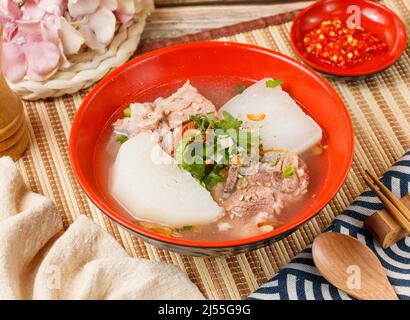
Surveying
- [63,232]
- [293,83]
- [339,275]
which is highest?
[293,83]

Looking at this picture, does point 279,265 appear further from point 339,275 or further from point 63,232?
point 63,232

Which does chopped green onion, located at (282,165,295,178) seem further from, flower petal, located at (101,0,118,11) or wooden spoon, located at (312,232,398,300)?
flower petal, located at (101,0,118,11)

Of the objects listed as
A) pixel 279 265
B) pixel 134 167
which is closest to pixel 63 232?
pixel 134 167

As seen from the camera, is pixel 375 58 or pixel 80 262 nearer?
pixel 80 262

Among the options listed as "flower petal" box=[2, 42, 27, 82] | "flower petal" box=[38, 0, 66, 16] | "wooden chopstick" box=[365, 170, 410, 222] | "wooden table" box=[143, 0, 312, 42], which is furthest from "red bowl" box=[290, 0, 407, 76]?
"flower petal" box=[2, 42, 27, 82]

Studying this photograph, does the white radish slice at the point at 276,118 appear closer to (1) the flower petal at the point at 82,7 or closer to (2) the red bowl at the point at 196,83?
(2) the red bowl at the point at 196,83

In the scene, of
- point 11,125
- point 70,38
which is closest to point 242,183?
point 11,125
